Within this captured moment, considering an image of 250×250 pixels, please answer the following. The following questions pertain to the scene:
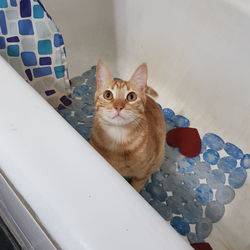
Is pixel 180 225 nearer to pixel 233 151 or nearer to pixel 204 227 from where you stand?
pixel 204 227

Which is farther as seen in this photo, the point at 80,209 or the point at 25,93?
the point at 25,93

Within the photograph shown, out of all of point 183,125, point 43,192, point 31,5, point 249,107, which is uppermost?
point 31,5

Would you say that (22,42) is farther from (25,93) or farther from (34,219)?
(34,219)

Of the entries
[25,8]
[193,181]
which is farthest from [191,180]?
[25,8]

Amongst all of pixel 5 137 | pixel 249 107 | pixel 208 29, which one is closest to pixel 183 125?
pixel 249 107

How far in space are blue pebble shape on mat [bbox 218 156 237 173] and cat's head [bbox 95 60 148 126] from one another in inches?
16.8

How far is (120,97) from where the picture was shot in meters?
0.81

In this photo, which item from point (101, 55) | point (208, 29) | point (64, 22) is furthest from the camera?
point (101, 55)

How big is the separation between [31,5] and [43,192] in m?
0.43

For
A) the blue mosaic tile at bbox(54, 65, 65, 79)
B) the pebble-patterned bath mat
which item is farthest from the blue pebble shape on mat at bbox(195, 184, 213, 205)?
Answer: the blue mosaic tile at bbox(54, 65, 65, 79)

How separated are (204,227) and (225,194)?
0.43 ft

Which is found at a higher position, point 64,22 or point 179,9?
point 179,9

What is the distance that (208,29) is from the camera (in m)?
1.05

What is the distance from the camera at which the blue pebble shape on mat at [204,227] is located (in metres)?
1.00
